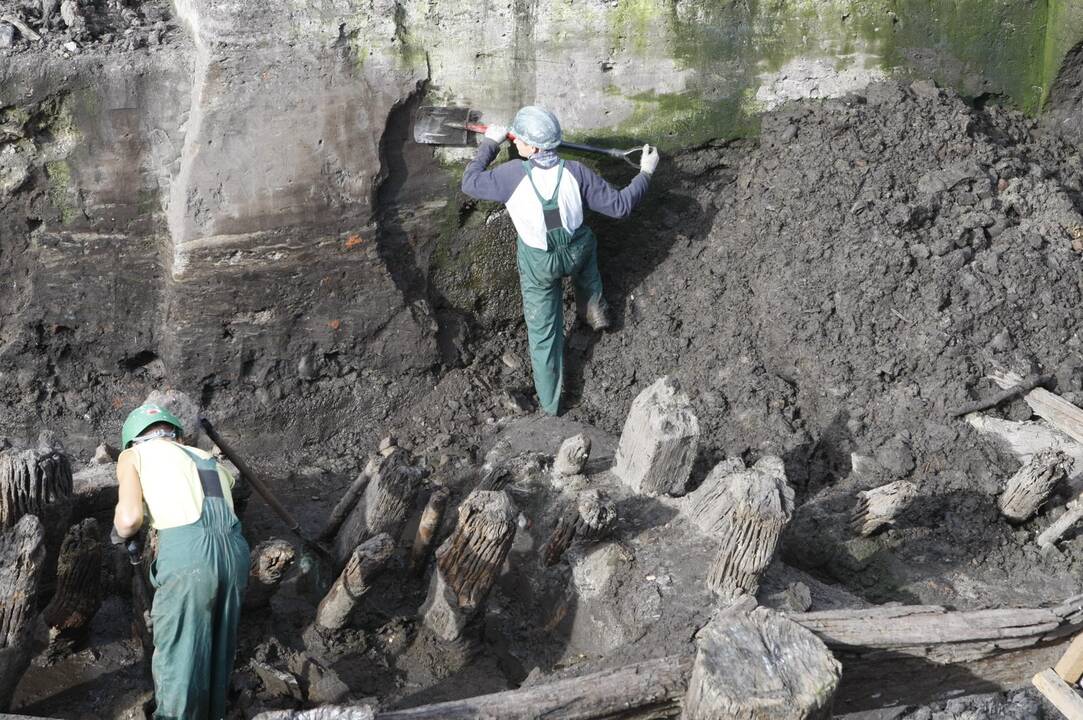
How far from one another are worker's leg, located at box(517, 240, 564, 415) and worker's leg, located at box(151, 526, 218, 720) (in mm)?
2868

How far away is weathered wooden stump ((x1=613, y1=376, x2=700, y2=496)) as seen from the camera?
5.78 meters

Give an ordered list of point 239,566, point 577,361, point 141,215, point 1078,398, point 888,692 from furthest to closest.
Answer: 1. point 577,361
2. point 141,215
3. point 1078,398
4. point 239,566
5. point 888,692

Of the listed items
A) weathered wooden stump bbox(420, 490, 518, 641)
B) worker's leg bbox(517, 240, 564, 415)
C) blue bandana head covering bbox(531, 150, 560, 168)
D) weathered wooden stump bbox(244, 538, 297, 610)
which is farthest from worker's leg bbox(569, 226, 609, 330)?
weathered wooden stump bbox(244, 538, 297, 610)

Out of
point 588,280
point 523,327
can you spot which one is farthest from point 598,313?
point 523,327

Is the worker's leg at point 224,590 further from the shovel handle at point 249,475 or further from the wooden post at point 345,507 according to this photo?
the wooden post at point 345,507

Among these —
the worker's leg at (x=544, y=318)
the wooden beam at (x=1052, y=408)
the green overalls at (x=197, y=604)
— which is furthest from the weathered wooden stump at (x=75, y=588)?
the wooden beam at (x=1052, y=408)

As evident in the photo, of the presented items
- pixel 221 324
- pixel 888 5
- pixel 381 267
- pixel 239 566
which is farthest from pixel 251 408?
pixel 888 5

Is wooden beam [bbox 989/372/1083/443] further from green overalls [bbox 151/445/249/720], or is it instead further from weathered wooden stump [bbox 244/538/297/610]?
green overalls [bbox 151/445/249/720]

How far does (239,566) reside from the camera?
4.86 metres

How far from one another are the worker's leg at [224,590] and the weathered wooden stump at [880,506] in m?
3.04

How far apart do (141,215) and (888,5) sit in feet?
14.7

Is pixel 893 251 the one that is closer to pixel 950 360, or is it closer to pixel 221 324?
pixel 950 360

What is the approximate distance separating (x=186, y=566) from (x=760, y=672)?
2.23 meters

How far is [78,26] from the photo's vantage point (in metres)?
6.65
